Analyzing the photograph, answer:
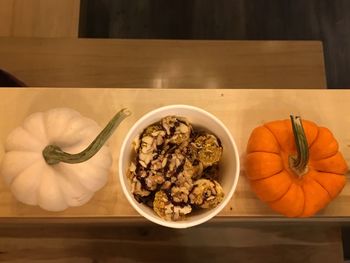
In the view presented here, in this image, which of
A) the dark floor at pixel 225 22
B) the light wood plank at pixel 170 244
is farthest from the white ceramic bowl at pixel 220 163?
the dark floor at pixel 225 22

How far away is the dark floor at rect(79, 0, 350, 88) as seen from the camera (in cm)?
144

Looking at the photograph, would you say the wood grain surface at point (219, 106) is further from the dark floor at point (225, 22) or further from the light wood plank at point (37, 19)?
the dark floor at point (225, 22)

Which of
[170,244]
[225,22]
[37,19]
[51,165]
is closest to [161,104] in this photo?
[51,165]

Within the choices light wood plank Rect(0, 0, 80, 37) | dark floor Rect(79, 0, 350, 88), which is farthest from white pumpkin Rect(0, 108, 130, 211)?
dark floor Rect(79, 0, 350, 88)

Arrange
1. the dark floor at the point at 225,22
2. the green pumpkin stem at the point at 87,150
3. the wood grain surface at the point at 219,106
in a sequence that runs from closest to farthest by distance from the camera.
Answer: the green pumpkin stem at the point at 87,150 < the wood grain surface at the point at 219,106 < the dark floor at the point at 225,22

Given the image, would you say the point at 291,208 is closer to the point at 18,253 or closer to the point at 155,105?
the point at 155,105

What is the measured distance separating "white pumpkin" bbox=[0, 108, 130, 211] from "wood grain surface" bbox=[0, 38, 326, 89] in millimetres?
513

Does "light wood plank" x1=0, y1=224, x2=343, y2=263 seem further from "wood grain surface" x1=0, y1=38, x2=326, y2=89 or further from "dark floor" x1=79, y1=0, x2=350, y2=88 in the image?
"dark floor" x1=79, y1=0, x2=350, y2=88

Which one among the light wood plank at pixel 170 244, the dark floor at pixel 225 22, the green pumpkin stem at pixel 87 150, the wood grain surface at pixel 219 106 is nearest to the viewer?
the green pumpkin stem at pixel 87 150

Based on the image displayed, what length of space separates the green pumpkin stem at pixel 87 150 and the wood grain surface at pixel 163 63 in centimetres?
56

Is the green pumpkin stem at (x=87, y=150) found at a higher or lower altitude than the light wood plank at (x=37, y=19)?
lower

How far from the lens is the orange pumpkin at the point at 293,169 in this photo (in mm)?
497

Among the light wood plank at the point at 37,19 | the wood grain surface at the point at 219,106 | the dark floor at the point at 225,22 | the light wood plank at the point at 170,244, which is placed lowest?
the light wood plank at the point at 170,244

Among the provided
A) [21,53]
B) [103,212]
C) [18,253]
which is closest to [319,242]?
[103,212]
